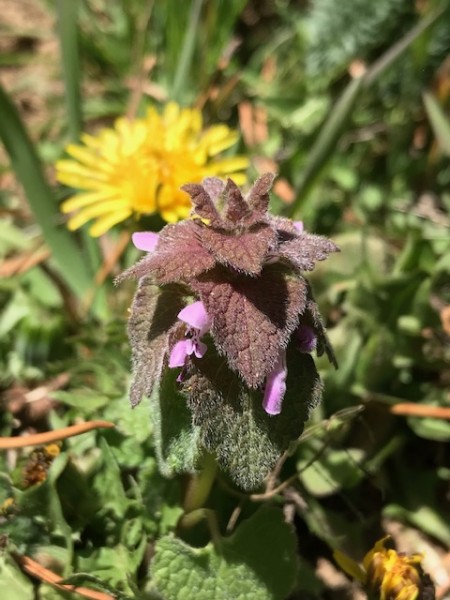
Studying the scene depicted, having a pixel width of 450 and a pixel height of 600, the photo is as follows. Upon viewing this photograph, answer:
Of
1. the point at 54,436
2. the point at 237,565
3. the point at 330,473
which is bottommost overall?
the point at 330,473

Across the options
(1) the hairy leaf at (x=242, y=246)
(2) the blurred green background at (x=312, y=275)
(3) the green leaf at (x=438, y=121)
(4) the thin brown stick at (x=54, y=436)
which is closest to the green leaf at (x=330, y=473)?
(2) the blurred green background at (x=312, y=275)

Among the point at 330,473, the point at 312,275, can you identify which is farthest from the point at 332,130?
the point at 330,473

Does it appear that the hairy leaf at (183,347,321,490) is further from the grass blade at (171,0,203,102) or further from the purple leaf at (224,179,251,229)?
the grass blade at (171,0,203,102)

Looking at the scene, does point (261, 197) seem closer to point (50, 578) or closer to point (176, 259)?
point (176, 259)

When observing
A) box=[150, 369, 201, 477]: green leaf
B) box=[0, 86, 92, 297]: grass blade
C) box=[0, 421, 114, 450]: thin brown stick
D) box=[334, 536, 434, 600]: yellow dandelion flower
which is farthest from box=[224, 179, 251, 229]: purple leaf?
box=[0, 86, 92, 297]: grass blade

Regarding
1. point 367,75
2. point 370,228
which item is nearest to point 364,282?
point 370,228

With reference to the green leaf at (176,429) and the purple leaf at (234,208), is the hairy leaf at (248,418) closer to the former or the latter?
the green leaf at (176,429)
